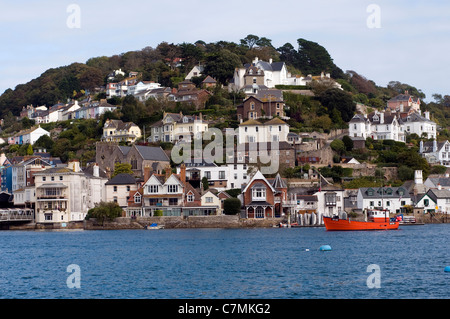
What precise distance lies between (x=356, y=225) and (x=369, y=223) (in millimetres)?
1260

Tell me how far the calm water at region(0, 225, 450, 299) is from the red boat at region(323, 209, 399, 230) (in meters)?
3.17

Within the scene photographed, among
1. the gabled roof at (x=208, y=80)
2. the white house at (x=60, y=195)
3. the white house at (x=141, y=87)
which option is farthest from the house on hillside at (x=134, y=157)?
the white house at (x=141, y=87)

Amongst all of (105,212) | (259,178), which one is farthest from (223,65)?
(105,212)

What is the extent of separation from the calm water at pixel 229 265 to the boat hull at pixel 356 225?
10.3 ft

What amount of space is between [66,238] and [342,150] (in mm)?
37513

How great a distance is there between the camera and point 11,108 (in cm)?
15150

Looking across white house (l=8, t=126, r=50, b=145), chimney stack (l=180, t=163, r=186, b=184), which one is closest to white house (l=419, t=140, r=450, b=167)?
chimney stack (l=180, t=163, r=186, b=184)

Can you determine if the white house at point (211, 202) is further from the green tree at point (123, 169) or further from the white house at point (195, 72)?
the white house at point (195, 72)

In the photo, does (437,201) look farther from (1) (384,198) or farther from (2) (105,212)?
(2) (105,212)

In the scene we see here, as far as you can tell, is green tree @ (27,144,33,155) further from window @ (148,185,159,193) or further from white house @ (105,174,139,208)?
window @ (148,185,159,193)

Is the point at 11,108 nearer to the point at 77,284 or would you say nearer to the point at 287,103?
the point at 287,103

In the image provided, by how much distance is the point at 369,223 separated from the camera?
72000mm

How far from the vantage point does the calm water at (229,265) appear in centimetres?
3288
